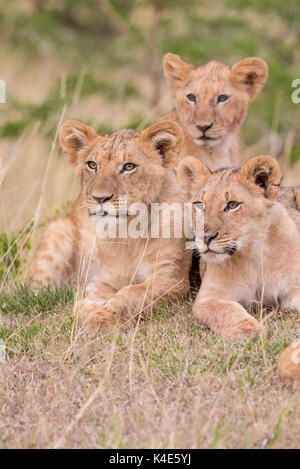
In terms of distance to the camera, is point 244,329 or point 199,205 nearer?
point 244,329

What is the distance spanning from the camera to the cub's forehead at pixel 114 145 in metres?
4.82

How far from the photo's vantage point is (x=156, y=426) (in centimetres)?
342

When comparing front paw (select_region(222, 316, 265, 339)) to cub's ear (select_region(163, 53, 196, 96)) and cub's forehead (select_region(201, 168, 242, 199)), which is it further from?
cub's ear (select_region(163, 53, 196, 96))

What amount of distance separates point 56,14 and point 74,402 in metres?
15.1

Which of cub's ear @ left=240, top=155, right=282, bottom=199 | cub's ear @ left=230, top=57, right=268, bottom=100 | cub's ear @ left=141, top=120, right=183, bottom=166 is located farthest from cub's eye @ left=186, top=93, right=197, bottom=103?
cub's ear @ left=240, top=155, right=282, bottom=199

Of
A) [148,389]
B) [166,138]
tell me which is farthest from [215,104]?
[148,389]

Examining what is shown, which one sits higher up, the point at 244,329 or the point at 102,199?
the point at 102,199

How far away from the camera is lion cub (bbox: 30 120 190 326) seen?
471 cm

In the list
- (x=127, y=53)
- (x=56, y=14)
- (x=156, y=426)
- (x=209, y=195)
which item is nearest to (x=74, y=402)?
(x=156, y=426)

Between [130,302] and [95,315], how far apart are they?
232 mm

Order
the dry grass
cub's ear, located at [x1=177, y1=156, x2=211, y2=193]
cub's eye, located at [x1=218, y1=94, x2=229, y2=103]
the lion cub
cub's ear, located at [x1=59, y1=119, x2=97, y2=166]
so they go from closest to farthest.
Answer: the dry grass, the lion cub, cub's ear, located at [x1=177, y1=156, x2=211, y2=193], cub's ear, located at [x1=59, y1=119, x2=97, y2=166], cub's eye, located at [x1=218, y1=94, x2=229, y2=103]

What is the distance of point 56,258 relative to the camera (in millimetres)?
6137

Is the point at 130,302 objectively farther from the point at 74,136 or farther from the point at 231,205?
the point at 74,136

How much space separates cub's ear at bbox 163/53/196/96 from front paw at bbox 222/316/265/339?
2843mm
